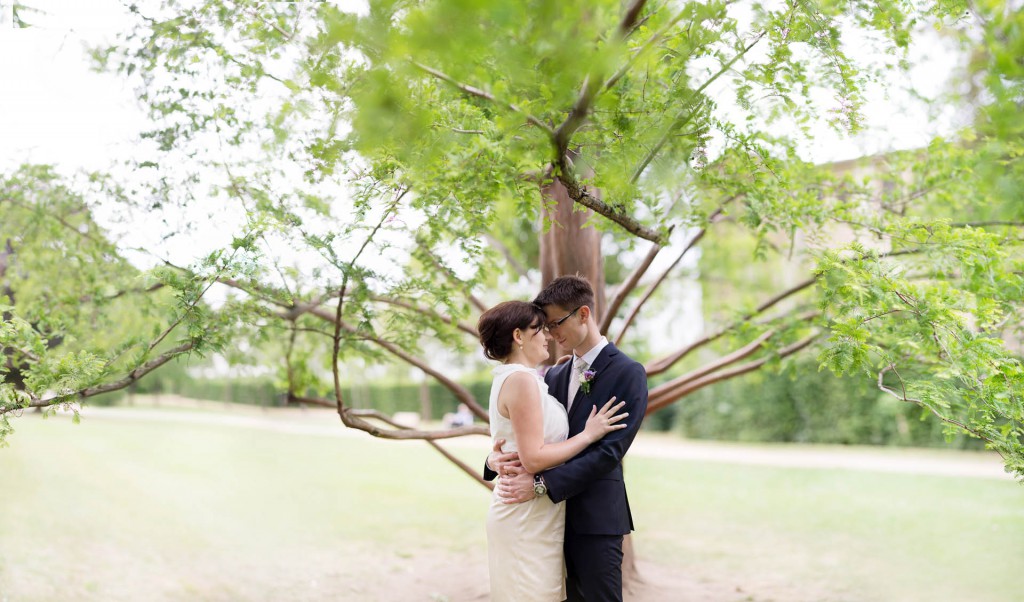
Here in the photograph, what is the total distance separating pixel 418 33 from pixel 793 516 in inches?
411

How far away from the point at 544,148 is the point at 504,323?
0.80 m

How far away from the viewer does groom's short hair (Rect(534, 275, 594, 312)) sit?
3641 millimetres

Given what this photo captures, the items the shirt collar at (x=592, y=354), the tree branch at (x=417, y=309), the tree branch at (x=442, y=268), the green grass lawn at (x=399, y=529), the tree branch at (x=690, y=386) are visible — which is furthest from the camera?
the green grass lawn at (x=399, y=529)

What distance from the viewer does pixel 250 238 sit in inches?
158

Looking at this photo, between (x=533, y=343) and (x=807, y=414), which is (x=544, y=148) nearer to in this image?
(x=533, y=343)

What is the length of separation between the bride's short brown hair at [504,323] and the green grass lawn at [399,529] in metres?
4.63

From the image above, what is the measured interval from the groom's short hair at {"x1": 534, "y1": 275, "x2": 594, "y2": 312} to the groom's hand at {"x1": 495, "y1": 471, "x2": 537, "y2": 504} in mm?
791

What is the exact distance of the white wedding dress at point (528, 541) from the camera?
3496 millimetres

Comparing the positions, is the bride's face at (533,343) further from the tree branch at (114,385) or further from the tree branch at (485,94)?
the tree branch at (114,385)

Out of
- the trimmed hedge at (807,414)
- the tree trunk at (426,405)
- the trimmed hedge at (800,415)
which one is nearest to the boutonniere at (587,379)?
the trimmed hedge at (800,415)

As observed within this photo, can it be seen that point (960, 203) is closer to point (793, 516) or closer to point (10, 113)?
point (793, 516)

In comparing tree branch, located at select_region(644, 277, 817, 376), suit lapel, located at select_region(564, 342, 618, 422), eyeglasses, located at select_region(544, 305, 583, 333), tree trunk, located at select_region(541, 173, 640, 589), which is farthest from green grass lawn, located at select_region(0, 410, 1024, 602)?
eyeglasses, located at select_region(544, 305, 583, 333)

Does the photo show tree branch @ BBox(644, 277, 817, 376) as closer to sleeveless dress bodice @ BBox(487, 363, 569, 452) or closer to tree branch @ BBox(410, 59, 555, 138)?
sleeveless dress bodice @ BBox(487, 363, 569, 452)

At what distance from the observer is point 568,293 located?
364 centimetres
